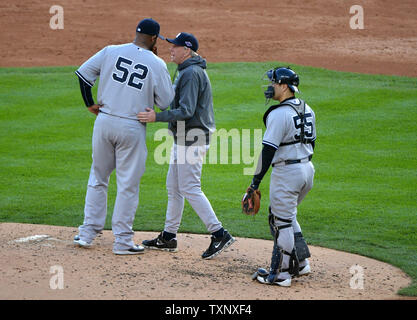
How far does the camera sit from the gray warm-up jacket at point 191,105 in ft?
19.7

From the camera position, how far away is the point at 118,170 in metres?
6.15

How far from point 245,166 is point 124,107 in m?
5.00

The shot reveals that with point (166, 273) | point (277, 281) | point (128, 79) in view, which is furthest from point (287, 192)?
point (128, 79)

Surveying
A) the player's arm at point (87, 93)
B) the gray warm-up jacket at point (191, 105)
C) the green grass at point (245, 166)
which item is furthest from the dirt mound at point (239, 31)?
the player's arm at point (87, 93)

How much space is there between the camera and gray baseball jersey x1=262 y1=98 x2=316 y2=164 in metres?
5.34

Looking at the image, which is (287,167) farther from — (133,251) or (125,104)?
(133,251)

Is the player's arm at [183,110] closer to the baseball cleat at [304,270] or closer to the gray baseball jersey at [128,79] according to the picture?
the gray baseball jersey at [128,79]

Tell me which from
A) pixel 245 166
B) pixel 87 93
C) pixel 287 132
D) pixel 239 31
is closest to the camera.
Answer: pixel 287 132

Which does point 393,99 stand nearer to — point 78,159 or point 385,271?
point 78,159

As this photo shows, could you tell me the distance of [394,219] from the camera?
7938 millimetres

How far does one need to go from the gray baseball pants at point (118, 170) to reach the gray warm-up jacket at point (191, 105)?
0.32 m

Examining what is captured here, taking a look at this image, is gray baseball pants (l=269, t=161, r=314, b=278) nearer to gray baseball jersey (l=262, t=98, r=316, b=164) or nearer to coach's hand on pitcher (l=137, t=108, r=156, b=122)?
gray baseball jersey (l=262, t=98, r=316, b=164)

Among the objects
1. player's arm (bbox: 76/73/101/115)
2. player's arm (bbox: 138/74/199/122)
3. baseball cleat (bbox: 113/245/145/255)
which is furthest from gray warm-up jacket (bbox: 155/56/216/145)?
baseball cleat (bbox: 113/245/145/255)

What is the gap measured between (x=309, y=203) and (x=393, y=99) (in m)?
6.48
